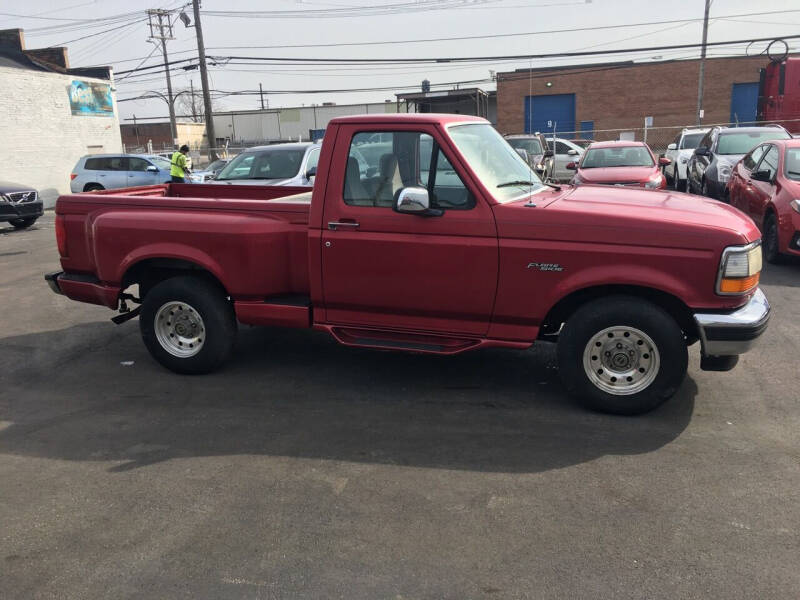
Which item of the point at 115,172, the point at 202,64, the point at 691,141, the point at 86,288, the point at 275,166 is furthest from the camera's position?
the point at 202,64

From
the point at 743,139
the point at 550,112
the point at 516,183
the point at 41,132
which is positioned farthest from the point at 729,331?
the point at 550,112

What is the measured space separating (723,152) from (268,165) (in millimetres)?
9094

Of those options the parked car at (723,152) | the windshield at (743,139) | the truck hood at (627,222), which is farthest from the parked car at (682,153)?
the truck hood at (627,222)

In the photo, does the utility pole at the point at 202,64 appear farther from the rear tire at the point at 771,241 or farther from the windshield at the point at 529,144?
the rear tire at the point at 771,241

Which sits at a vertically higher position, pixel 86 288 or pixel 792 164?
pixel 792 164

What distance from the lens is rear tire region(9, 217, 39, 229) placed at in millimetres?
16766

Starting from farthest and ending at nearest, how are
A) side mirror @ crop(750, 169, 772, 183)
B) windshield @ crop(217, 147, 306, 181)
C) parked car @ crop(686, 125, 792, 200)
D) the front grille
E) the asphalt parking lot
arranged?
the front grille < parked car @ crop(686, 125, 792, 200) < windshield @ crop(217, 147, 306, 181) < side mirror @ crop(750, 169, 772, 183) < the asphalt parking lot

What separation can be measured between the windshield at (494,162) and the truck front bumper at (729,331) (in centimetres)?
Result: 157

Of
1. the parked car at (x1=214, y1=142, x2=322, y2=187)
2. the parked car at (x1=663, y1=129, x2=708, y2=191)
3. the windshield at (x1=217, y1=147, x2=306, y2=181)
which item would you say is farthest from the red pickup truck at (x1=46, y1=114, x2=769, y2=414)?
the parked car at (x1=663, y1=129, x2=708, y2=191)

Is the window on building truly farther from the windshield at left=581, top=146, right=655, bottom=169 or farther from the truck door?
the windshield at left=581, top=146, right=655, bottom=169

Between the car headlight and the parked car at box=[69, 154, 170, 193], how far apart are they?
14878 millimetres

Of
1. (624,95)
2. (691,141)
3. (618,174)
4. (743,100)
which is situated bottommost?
(618,174)

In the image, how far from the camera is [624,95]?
45094mm

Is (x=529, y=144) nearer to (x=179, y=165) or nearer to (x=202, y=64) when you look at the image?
(x=179, y=165)
